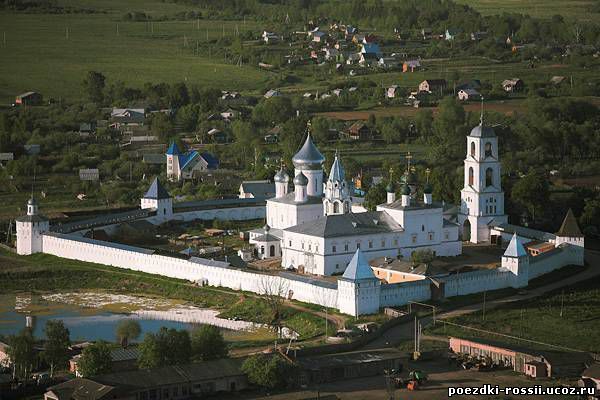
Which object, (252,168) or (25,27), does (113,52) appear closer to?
(25,27)

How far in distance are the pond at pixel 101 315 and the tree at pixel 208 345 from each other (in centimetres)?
368

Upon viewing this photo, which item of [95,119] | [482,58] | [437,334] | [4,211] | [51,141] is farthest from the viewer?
[482,58]

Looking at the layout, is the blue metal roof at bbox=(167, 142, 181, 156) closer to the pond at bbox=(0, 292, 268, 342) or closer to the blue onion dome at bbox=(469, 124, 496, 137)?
the blue onion dome at bbox=(469, 124, 496, 137)

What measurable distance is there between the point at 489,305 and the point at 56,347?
11.9m

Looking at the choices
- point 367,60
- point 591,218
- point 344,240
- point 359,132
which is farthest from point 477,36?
point 344,240

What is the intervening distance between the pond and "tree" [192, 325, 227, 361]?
12.1ft

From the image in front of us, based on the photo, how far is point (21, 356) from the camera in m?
37.5

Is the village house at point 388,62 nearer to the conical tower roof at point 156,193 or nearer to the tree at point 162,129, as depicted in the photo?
the tree at point 162,129

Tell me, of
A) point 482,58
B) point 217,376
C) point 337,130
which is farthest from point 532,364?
point 482,58

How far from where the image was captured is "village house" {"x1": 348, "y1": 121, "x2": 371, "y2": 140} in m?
75.1

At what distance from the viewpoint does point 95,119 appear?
8388 centimetres

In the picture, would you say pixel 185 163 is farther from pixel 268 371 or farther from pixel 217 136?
pixel 268 371

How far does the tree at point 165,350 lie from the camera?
3697 centimetres

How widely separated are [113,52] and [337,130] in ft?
121
